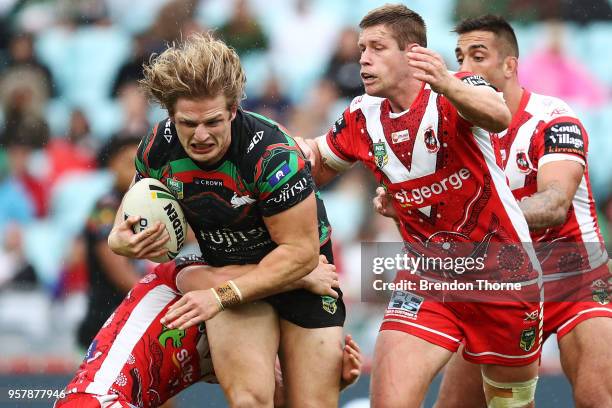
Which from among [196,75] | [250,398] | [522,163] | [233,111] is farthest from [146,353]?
[522,163]

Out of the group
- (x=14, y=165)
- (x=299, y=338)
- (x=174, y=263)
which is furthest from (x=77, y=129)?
(x=299, y=338)

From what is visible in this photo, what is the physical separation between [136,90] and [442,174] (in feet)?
12.3

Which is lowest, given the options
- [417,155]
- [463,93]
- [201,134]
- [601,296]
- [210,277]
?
[601,296]

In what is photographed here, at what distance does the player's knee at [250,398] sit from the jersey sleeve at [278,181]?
787mm

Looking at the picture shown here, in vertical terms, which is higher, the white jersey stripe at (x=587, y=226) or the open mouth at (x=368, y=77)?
the open mouth at (x=368, y=77)

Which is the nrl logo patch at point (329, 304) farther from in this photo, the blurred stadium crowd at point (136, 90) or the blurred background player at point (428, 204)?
the blurred stadium crowd at point (136, 90)

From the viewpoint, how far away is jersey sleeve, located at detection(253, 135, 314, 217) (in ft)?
14.3

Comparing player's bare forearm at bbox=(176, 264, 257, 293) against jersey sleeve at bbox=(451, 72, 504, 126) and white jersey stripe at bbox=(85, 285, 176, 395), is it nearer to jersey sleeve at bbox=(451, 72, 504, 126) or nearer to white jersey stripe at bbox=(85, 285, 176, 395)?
white jersey stripe at bbox=(85, 285, 176, 395)

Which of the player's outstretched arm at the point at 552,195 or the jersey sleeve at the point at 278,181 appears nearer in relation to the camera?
the jersey sleeve at the point at 278,181

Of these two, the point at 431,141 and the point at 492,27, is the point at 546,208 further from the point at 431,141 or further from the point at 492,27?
the point at 492,27

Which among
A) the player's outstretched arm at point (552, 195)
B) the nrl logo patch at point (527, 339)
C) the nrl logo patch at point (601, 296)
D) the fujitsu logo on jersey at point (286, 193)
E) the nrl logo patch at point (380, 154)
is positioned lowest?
the nrl logo patch at point (527, 339)

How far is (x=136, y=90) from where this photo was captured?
7949mm

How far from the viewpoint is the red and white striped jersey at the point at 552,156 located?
5.31 meters

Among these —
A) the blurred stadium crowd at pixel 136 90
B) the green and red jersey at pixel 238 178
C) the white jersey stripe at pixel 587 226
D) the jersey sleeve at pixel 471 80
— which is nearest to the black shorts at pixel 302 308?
the green and red jersey at pixel 238 178
